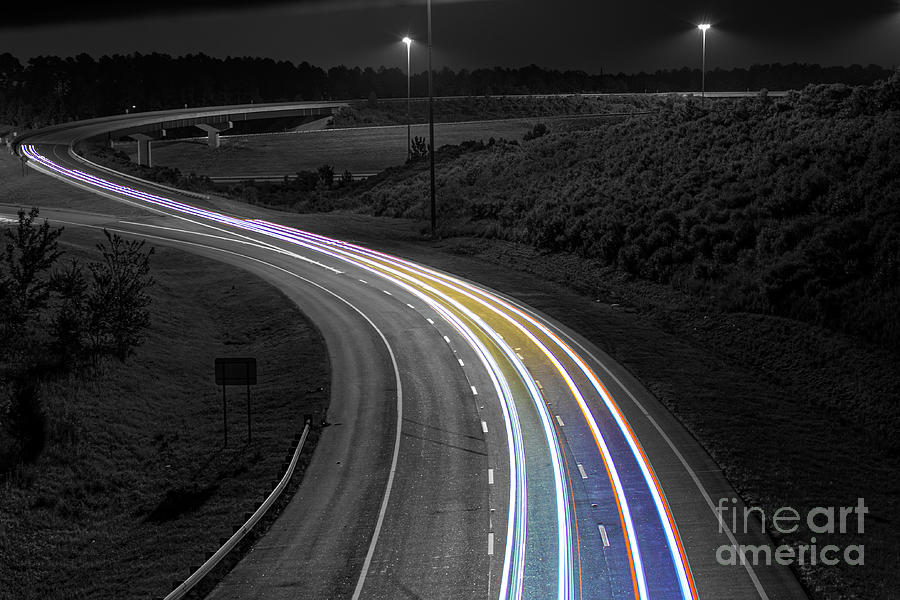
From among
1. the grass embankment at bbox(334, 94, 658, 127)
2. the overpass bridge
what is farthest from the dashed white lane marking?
the grass embankment at bbox(334, 94, 658, 127)

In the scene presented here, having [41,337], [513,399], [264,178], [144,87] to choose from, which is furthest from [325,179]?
[144,87]

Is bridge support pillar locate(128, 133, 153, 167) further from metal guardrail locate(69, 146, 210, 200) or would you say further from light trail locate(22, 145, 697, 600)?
light trail locate(22, 145, 697, 600)

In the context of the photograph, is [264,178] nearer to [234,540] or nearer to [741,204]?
[741,204]

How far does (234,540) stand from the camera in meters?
17.7

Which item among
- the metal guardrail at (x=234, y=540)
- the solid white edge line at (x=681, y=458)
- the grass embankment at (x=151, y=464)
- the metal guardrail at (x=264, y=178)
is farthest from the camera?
the metal guardrail at (x=264, y=178)

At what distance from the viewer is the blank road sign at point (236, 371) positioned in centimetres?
2327

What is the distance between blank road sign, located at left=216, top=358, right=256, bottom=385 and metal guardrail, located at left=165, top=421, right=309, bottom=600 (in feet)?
8.01

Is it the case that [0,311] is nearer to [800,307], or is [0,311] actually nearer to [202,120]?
[800,307]

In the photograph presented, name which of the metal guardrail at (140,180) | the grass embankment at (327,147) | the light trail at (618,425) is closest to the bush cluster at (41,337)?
the light trail at (618,425)

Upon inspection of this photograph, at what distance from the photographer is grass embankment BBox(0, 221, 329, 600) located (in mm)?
18562

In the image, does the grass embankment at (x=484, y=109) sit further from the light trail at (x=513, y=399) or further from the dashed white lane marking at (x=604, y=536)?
the dashed white lane marking at (x=604, y=536)

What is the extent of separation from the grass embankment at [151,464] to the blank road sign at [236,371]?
2.10m

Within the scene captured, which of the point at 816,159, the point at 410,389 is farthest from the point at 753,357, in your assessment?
the point at 816,159

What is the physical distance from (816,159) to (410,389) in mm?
28354
